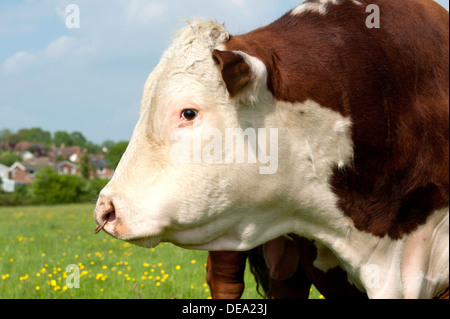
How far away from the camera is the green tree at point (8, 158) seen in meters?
109

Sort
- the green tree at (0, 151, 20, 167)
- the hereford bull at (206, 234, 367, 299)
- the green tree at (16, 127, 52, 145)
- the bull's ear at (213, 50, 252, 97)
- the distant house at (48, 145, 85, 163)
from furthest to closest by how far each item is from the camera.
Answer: the green tree at (16, 127, 52, 145)
the distant house at (48, 145, 85, 163)
the green tree at (0, 151, 20, 167)
the hereford bull at (206, 234, 367, 299)
the bull's ear at (213, 50, 252, 97)

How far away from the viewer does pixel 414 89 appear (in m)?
2.89

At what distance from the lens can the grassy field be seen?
6418mm

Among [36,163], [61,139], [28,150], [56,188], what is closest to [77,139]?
[61,139]

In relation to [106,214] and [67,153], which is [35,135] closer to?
[67,153]

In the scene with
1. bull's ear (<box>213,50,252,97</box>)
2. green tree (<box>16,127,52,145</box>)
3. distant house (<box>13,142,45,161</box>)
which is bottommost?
distant house (<box>13,142,45,161</box>)

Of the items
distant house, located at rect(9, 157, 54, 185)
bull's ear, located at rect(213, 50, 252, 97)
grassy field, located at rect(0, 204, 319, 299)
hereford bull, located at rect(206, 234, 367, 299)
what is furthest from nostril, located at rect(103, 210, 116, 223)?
distant house, located at rect(9, 157, 54, 185)

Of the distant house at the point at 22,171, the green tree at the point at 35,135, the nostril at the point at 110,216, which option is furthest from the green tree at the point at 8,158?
the nostril at the point at 110,216

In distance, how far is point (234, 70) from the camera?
2559mm

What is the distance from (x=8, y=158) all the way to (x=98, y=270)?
112 m

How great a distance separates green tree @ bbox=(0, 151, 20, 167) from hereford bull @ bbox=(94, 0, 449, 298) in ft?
370

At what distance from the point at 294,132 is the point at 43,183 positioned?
53.5 meters

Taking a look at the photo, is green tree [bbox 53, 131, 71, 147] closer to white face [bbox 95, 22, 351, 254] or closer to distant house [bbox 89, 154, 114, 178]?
distant house [bbox 89, 154, 114, 178]
